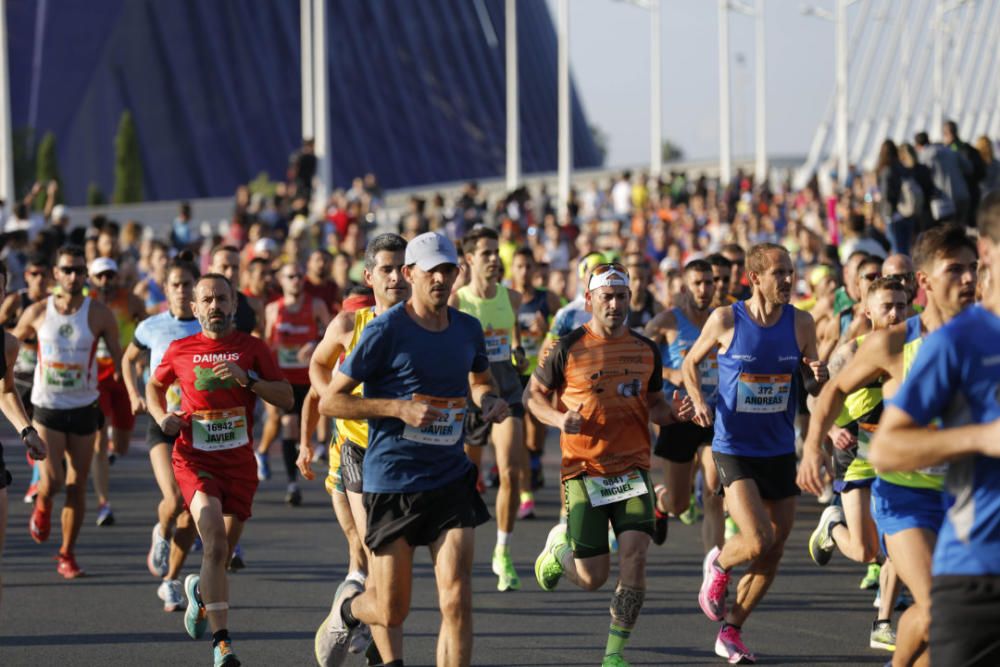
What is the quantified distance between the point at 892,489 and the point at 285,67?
243 feet

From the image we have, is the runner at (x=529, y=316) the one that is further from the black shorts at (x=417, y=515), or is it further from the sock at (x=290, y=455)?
the black shorts at (x=417, y=515)

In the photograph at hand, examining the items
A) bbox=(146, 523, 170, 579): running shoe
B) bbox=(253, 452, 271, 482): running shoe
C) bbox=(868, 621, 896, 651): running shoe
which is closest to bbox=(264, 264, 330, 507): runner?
bbox=(253, 452, 271, 482): running shoe

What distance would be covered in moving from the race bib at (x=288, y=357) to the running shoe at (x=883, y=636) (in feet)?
20.5

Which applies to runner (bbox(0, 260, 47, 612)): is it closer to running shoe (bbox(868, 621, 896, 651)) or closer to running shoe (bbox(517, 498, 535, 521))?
running shoe (bbox(868, 621, 896, 651))

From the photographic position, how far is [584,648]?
304 inches

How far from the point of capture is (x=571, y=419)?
6828 millimetres

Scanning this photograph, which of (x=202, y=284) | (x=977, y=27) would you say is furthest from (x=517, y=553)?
(x=977, y=27)

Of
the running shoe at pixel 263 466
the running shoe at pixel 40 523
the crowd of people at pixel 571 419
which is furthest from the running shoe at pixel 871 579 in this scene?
the running shoe at pixel 263 466

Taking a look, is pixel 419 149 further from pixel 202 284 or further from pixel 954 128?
pixel 202 284

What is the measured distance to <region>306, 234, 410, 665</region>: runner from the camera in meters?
7.09

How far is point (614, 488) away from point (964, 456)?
3389 millimetres

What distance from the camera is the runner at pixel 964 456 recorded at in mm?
4156

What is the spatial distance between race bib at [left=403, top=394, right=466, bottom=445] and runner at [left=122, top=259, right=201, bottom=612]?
255 cm

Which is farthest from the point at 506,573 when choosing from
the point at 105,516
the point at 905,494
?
the point at 905,494
